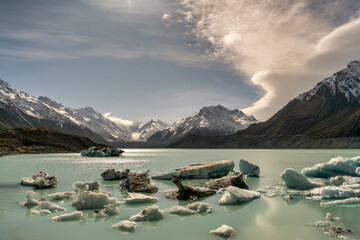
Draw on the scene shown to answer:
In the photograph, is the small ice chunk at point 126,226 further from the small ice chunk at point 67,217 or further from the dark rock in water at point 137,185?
Result: the dark rock in water at point 137,185

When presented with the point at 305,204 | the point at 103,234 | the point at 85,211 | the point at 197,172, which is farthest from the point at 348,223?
the point at 197,172

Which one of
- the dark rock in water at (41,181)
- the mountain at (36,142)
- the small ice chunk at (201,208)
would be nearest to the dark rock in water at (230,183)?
the small ice chunk at (201,208)

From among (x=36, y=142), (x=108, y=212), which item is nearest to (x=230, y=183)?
(x=108, y=212)

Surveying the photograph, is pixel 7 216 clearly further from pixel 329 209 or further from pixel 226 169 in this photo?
pixel 226 169

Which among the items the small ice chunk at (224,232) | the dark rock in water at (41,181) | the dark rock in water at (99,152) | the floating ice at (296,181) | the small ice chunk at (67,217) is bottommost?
the dark rock in water at (99,152)

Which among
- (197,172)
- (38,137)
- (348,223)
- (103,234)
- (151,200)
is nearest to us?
(103,234)

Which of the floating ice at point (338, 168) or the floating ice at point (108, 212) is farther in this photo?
the floating ice at point (338, 168)

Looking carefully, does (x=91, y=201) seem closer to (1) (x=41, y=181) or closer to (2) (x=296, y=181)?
(1) (x=41, y=181)
